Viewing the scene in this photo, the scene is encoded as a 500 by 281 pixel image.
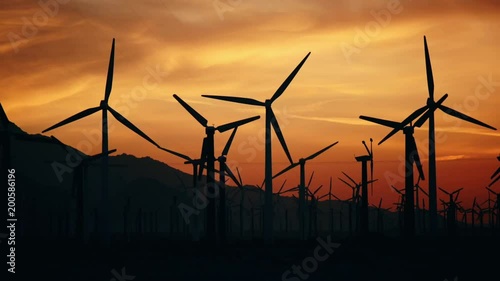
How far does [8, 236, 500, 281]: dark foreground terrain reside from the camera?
204ft

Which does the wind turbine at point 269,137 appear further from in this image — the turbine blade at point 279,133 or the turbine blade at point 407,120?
the turbine blade at point 407,120

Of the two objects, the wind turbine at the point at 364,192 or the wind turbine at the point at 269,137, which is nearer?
the wind turbine at the point at 269,137

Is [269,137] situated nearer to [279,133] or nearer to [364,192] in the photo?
[279,133]

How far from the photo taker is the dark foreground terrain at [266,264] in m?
62.1

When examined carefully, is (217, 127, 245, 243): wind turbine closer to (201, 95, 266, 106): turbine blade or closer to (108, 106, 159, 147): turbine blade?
(201, 95, 266, 106): turbine blade

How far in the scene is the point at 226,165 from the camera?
10350cm

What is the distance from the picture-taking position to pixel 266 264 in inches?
2901

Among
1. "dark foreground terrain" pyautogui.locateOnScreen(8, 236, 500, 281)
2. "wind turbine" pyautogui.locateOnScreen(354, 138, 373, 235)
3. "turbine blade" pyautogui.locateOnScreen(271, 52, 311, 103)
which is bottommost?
"dark foreground terrain" pyautogui.locateOnScreen(8, 236, 500, 281)

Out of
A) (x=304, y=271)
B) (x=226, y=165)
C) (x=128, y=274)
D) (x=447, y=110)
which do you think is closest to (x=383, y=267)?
(x=304, y=271)

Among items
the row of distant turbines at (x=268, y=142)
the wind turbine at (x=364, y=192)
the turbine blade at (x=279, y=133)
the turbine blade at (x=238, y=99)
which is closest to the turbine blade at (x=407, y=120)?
the row of distant turbines at (x=268, y=142)

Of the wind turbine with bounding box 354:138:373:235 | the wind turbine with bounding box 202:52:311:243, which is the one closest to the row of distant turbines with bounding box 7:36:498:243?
the wind turbine with bounding box 202:52:311:243

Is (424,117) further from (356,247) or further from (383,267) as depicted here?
(383,267)

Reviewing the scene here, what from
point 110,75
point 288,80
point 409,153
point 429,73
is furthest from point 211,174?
point 429,73

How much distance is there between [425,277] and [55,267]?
27.9 m
